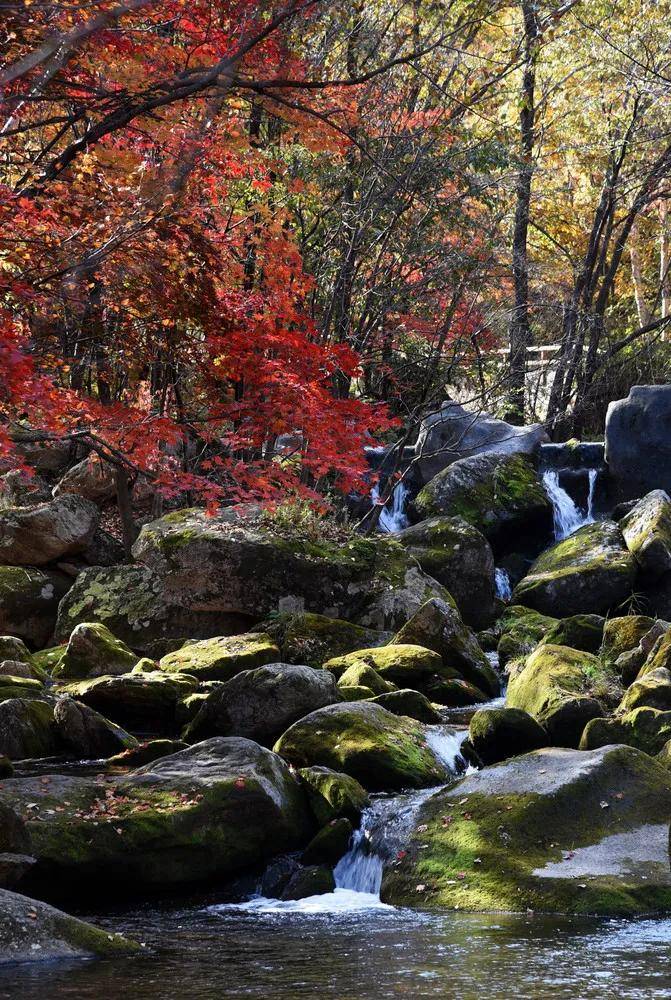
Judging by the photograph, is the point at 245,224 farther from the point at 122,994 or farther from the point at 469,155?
the point at 122,994

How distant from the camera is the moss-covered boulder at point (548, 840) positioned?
6.41m

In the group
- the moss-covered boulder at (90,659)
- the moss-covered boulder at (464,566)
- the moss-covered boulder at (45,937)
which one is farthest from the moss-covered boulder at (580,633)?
the moss-covered boulder at (45,937)

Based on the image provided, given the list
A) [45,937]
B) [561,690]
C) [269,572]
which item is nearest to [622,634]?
[561,690]

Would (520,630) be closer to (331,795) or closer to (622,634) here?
(622,634)

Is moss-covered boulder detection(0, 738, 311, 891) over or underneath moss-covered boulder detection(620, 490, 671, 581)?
underneath

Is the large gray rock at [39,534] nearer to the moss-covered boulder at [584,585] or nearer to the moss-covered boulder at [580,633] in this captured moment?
the moss-covered boulder at [584,585]

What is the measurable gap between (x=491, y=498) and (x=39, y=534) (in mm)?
7178

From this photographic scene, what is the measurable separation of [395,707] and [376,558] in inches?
148

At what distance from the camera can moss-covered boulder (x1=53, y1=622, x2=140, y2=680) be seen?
11.7 m

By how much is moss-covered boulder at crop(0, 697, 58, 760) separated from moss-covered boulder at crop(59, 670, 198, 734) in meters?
0.76

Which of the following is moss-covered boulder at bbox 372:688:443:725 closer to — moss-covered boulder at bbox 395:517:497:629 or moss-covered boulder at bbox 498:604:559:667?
moss-covered boulder at bbox 498:604:559:667

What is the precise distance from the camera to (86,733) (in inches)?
366

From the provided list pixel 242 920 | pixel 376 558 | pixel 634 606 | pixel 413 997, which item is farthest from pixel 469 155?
pixel 413 997

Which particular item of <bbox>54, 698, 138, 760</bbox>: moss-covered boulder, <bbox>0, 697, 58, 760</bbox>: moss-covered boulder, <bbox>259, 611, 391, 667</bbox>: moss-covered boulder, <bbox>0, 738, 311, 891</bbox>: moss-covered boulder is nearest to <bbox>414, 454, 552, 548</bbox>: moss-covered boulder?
<bbox>259, 611, 391, 667</bbox>: moss-covered boulder
